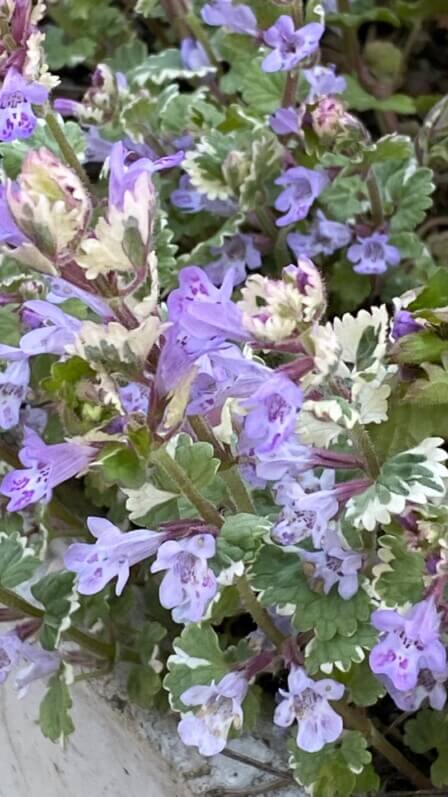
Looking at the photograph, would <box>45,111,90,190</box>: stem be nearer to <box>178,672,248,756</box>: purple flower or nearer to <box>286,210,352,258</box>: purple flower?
<box>286,210,352,258</box>: purple flower

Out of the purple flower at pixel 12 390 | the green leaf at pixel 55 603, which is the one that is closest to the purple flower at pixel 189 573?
the green leaf at pixel 55 603

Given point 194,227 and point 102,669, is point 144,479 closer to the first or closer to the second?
point 102,669

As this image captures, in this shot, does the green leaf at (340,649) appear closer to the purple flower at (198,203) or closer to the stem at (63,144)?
the stem at (63,144)

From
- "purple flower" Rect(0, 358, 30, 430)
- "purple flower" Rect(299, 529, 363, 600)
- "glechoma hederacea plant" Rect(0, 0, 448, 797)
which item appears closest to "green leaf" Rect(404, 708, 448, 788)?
"glechoma hederacea plant" Rect(0, 0, 448, 797)

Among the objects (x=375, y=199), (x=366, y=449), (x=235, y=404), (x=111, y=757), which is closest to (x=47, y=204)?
(x=235, y=404)

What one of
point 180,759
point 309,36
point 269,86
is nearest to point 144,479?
point 180,759

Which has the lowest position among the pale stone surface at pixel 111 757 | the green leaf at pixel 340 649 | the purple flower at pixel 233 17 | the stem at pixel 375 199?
the pale stone surface at pixel 111 757
